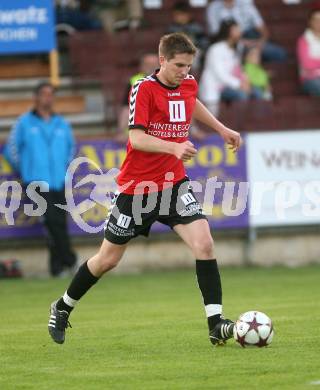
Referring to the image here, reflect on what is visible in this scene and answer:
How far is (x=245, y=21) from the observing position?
18953 mm

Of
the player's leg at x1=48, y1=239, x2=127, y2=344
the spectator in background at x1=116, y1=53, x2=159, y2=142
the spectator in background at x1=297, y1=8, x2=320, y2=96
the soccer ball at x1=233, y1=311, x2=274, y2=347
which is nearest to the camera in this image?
the soccer ball at x1=233, y1=311, x2=274, y2=347

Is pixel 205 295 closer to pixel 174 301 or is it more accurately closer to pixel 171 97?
pixel 171 97

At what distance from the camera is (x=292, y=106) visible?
56.3ft

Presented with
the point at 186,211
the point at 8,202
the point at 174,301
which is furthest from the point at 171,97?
the point at 8,202

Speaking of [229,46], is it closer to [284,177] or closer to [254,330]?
[284,177]

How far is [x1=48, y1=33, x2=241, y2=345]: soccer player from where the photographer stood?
28.5 ft

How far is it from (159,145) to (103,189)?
25.1ft

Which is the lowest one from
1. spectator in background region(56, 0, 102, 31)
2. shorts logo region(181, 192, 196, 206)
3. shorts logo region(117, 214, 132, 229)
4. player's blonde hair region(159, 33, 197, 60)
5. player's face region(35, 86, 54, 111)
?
shorts logo region(117, 214, 132, 229)

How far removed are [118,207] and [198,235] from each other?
0.71 m

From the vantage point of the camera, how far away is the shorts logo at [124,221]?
8.91 metres

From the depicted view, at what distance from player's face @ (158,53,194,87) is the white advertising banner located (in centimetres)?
783

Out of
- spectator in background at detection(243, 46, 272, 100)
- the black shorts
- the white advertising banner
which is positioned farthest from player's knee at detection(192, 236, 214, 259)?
spectator in background at detection(243, 46, 272, 100)

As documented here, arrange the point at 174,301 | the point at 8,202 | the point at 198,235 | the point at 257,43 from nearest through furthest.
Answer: the point at 198,235 < the point at 174,301 < the point at 8,202 < the point at 257,43

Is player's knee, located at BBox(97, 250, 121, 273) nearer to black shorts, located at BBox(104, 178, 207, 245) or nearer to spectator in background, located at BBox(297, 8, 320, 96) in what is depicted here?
black shorts, located at BBox(104, 178, 207, 245)
